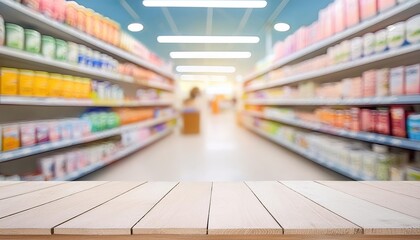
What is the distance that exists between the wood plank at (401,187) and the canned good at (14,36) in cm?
201

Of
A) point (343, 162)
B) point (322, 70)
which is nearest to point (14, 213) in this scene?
point (343, 162)

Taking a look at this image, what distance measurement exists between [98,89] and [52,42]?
2.62ft

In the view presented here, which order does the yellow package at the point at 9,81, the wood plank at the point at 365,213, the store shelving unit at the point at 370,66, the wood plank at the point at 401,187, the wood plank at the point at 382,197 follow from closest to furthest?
1. the wood plank at the point at 365,213
2. the wood plank at the point at 382,197
3. the wood plank at the point at 401,187
4. the yellow package at the point at 9,81
5. the store shelving unit at the point at 370,66

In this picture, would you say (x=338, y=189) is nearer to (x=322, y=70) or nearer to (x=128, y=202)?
(x=128, y=202)

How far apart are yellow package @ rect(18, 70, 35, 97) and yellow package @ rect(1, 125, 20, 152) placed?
0.23m

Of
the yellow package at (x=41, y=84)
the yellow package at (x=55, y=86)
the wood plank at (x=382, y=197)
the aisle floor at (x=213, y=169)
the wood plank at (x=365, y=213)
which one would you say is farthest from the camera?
the aisle floor at (x=213, y=169)

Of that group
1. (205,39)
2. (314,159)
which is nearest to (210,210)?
(205,39)

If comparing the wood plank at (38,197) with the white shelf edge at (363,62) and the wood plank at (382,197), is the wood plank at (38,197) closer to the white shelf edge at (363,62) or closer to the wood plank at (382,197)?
the wood plank at (382,197)

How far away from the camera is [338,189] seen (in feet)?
2.72

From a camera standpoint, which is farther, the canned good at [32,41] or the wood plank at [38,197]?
the canned good at [32,41]

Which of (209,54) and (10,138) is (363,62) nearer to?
(209,54)

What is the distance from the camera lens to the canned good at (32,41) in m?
1.62

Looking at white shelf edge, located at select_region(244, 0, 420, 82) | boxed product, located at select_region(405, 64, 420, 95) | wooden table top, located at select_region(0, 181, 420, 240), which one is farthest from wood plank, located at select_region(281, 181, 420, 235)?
white shelf edge, located at select_region(244, 0, 420, 82)

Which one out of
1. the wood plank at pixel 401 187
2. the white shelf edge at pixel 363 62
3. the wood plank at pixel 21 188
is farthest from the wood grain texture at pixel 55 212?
the white shelf edge at pixel 363 62
